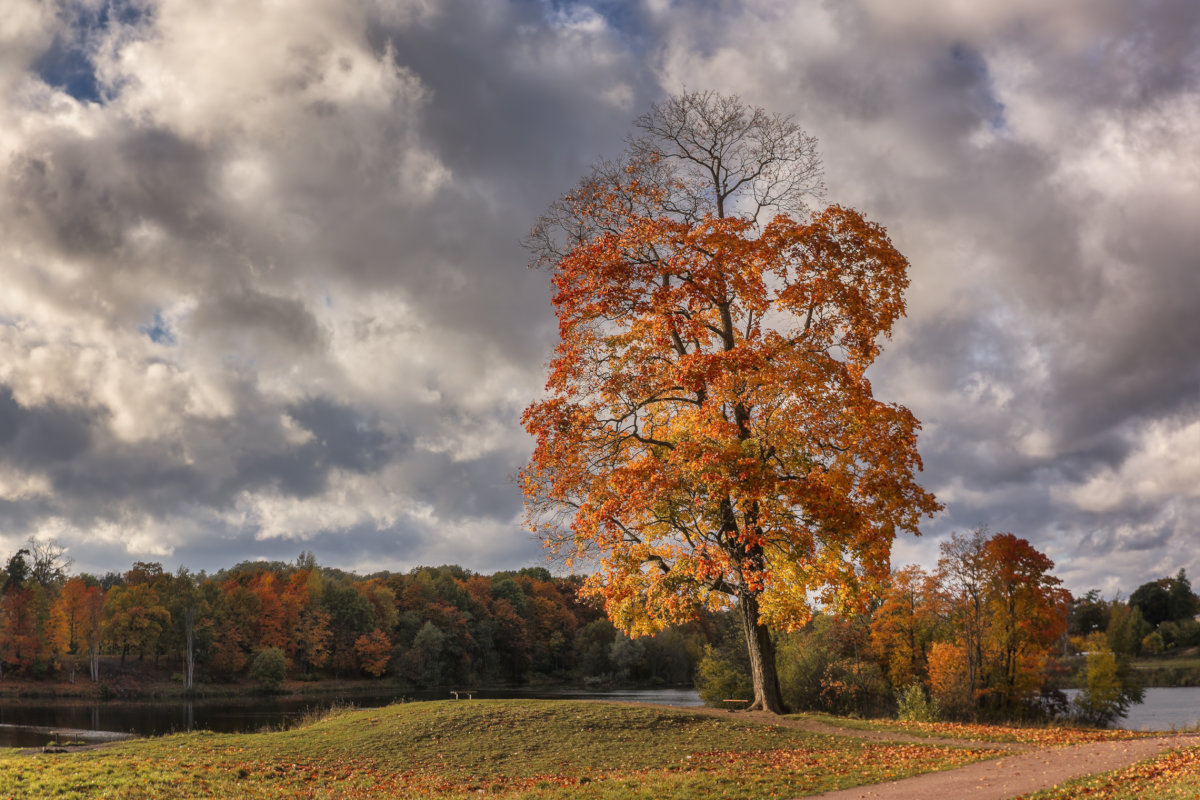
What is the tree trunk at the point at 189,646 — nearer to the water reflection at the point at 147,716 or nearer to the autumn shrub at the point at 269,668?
the autumn shrub at the point at 269,668

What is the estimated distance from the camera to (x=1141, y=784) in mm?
12609

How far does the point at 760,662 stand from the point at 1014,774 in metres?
10.5

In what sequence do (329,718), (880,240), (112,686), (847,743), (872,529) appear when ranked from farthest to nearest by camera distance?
1. (112,686)
2. (329,718)
3. (880,240)
4. (872,529)
5. (847,743)

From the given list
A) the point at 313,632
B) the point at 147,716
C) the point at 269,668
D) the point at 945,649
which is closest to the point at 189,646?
the point at 269,668

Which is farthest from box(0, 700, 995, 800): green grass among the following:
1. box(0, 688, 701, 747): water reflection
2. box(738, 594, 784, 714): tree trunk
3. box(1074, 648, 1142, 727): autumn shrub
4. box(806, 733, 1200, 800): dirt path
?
box(1074, 648, 1142, 727): autumn shrub

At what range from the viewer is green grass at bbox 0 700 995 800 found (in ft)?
48.2

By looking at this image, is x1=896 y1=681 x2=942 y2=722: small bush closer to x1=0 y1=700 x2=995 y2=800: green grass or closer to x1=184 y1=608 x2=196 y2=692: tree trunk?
x1=0 y1=700 x2=995 y2=800: green grass

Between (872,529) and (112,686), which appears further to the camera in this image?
(112,686)

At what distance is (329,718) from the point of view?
91.7 feet

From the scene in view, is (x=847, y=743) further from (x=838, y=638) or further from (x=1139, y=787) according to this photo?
(x=838, y=638)

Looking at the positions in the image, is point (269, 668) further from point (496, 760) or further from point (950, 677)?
point (496, 760)

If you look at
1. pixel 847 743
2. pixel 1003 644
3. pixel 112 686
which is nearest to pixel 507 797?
pixel 847 743

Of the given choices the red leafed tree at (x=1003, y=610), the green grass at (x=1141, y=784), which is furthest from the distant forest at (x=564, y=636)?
the green grass at (x=1141, y=784)

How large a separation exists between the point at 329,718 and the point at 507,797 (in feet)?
54.3
